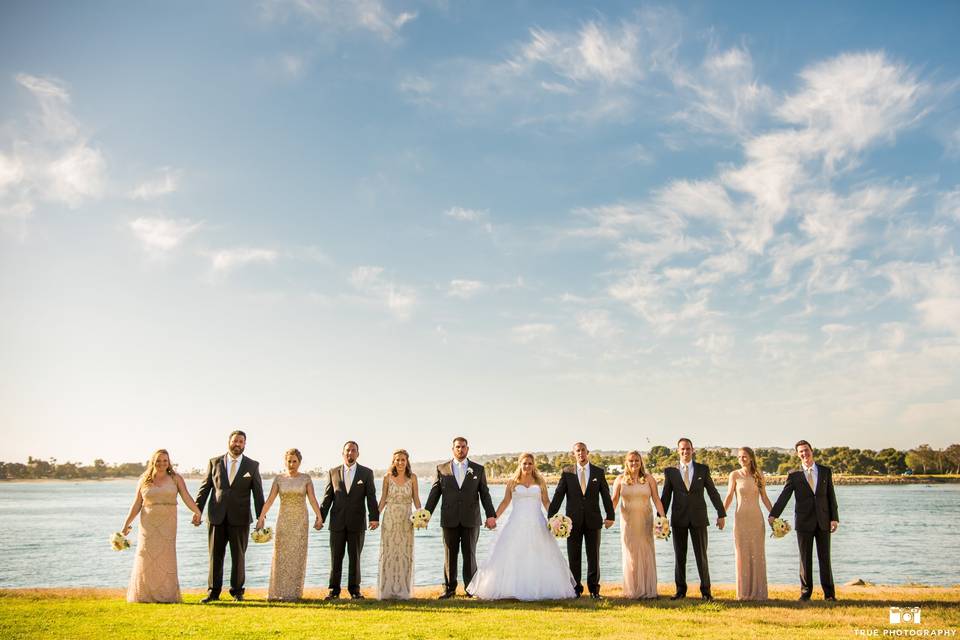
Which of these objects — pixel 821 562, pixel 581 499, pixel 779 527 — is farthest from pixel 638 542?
pixel 821 562

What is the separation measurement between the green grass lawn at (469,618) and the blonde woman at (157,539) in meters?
0.34

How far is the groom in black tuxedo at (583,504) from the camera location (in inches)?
459

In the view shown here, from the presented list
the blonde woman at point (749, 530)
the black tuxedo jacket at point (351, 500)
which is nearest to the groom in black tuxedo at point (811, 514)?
the blonde woman at point (749, 530)

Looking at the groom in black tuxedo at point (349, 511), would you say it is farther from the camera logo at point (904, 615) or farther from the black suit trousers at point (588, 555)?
the camera logo at point (904, 615)

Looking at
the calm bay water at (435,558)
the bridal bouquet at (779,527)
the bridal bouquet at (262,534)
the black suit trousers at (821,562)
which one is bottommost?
the calm bay water at (435,558)

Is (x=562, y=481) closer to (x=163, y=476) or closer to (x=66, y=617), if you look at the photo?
(x=163, y=476)

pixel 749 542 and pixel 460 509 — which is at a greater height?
pixel 460 509

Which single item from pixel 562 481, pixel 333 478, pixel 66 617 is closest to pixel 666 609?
pixel 562 481

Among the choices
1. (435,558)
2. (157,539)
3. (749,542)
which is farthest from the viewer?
(435,558)

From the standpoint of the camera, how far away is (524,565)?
1119cm

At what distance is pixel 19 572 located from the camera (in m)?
34.9

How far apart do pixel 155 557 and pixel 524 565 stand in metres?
5.68

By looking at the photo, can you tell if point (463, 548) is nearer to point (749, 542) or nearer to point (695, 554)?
point (695, 554)

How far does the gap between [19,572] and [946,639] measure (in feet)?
131
